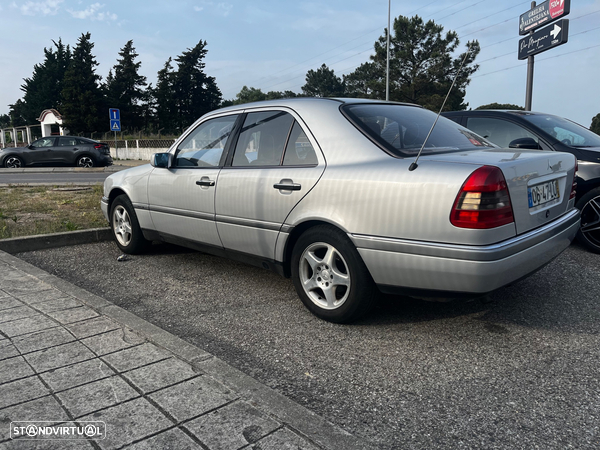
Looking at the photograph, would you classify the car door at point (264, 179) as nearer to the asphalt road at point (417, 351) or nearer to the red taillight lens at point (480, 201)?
the asphalt road at point (417, 351)

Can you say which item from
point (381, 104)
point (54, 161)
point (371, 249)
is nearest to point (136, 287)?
point (371, 249)

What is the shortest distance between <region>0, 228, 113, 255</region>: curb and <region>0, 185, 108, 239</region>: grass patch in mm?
326

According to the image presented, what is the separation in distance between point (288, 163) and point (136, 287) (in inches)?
74.0

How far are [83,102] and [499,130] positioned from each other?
5430 centimetres

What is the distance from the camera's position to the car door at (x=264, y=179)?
12.0ft

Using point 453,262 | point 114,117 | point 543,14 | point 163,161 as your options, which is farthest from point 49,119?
point 453,262

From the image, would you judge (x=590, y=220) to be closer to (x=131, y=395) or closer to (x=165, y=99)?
(x=131, y=395)

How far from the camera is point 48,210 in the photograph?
8531mm

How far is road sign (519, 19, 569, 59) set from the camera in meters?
13.5

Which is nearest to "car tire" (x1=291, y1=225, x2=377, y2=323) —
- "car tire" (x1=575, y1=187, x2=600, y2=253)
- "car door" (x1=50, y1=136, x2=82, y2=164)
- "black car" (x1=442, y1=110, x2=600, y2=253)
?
"black car" (x1=442, y1=110, x2=600, y2=253)

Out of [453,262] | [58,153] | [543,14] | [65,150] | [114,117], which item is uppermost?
[543,14]

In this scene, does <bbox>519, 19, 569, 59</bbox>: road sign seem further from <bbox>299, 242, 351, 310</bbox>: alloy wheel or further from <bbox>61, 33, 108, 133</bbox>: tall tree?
<bbox>61, 33, 108, 133</bbox>: tall tree

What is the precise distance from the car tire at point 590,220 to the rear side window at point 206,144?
12.6ft

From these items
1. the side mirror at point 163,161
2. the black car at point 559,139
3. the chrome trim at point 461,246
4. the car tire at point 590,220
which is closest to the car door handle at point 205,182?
the side mirror at point 163,161
